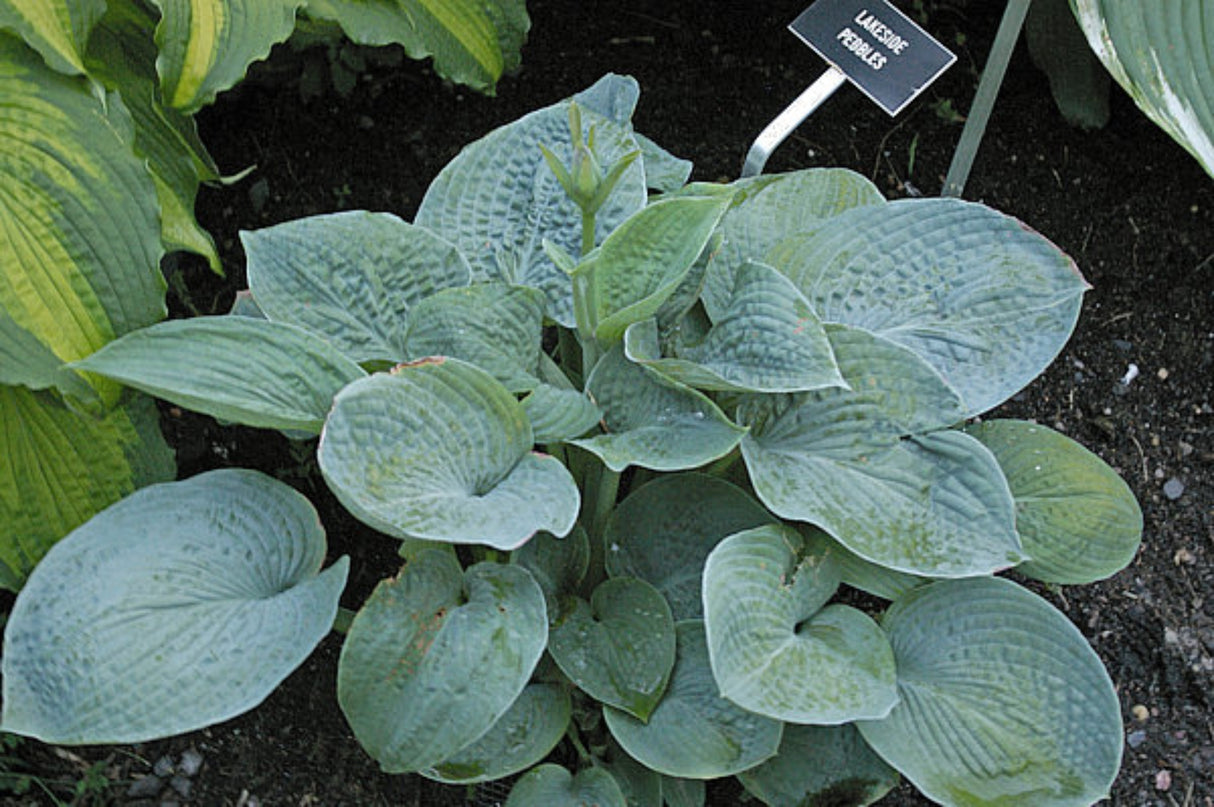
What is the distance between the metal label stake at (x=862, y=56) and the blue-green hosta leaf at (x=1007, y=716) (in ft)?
1.63

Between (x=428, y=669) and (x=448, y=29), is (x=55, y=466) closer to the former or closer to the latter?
(x=428, y=669)

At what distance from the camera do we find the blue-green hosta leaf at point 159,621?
0.93 meters

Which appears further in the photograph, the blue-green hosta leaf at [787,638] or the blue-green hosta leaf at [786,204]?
the blue-green hosta leaf at [786,204]

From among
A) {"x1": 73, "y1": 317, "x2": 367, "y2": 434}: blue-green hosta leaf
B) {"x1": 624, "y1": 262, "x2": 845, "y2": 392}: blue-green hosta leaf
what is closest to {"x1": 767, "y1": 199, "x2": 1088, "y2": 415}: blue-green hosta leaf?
{"x1": 624, "y1": 262, "x2": 845, "y2": 392}: blue-green hosta leaf

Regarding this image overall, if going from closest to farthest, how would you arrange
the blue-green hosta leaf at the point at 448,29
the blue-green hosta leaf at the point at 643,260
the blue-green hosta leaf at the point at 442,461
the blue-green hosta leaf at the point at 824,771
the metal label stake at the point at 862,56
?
the blue-green hosta leaf at the point at 442,461 → the blue-green hosta leaf at the point at 643,260 → the blue-green hosta leaf at the point at 824,771 → the metal label stake at the point at 862,56 → the blue-green hosta leaf at the point at 448,29

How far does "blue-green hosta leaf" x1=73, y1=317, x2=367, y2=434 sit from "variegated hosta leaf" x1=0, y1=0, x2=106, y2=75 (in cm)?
27

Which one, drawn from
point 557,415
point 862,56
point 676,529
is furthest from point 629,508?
point 862,56

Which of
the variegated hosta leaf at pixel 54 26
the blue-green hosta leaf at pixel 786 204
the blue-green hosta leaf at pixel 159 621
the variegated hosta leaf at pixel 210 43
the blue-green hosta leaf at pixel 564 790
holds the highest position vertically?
the variegated hosta leaf at pixel 54 26

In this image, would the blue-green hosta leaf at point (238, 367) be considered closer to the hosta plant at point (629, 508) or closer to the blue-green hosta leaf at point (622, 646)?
the hosta plant at point (629, 508)

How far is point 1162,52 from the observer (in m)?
1.30

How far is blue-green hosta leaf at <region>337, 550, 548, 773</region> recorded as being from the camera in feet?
3.18

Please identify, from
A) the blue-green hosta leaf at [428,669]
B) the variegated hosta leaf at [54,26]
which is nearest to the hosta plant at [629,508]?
the blue-green hosta leaf at [428,669]

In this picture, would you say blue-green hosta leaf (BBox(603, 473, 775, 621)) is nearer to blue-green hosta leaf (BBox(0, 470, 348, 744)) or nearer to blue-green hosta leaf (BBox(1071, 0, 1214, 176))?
blue-green hosta leaf (BBox(0, 470, 348, 744))

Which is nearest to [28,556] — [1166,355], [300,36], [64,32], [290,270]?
[290,270]
